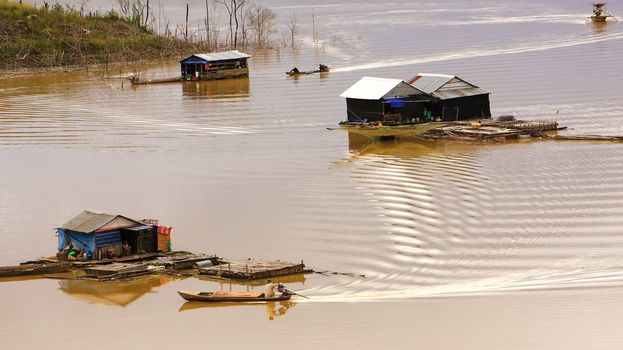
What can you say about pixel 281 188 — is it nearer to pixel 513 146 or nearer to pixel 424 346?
pixel 513 146

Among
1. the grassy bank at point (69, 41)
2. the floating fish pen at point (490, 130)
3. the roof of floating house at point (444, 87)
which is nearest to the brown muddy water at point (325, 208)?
the floating fish pen at point (490, 130)

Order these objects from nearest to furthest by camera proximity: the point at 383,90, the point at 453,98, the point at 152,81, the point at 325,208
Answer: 1. the point at 325,208
2. the point at 383,90
3. the point at 453,98
4. the point at 152,81

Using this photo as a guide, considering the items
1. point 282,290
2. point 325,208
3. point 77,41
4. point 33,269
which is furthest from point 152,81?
point 282,290

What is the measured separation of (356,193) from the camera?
26.7m

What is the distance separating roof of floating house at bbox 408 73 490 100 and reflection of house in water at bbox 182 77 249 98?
11.9 meters

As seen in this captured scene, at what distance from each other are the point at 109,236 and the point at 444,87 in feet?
53.7

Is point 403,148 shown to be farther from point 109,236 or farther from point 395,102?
point 109,236

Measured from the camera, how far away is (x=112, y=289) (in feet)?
64.9

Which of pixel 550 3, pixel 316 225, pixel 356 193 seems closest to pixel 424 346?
pixel 316 225

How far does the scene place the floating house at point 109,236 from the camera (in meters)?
21.0

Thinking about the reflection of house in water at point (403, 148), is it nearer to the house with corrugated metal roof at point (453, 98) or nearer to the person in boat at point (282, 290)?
the house with corrugated metal roof at point (453, 98)

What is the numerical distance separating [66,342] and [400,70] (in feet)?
112

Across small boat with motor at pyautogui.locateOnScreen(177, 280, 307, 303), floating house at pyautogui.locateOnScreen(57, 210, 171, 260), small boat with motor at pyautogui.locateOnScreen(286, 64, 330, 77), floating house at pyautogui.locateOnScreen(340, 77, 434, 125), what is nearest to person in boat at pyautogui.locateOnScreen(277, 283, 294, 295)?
small boat with motor at pyautogui.locateOnScreen(177, 280, 307, 303)

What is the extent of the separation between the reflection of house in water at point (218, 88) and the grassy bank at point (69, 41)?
8462 mm
